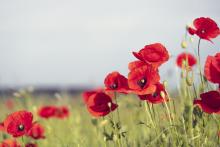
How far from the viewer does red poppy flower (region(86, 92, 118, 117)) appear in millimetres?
2299

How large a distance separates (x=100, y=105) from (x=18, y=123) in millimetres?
446

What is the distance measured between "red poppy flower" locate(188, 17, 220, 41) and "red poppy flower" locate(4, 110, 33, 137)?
0.95 metres

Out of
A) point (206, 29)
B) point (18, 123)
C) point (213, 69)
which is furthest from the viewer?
point (18, 123)

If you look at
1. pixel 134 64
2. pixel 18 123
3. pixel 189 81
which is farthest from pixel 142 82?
pixel 18 123

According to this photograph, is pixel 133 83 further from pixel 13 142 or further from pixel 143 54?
pixel 13 142

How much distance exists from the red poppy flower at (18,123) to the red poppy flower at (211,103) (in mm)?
888

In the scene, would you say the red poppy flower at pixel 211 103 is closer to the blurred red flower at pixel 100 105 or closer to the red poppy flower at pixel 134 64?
the red poppy flower at pixel 134 64

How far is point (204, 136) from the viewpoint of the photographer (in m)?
2.40

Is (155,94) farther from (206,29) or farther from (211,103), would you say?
(206,29)

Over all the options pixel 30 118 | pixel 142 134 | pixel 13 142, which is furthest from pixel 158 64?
pixel 142 134

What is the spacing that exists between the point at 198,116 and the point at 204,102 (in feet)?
0.47

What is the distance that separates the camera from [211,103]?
2047 millimetres

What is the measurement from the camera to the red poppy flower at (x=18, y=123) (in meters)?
2.39

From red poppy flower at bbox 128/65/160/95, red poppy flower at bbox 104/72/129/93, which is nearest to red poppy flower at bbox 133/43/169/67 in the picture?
red poppy flower at bbox 128/65/160/95
